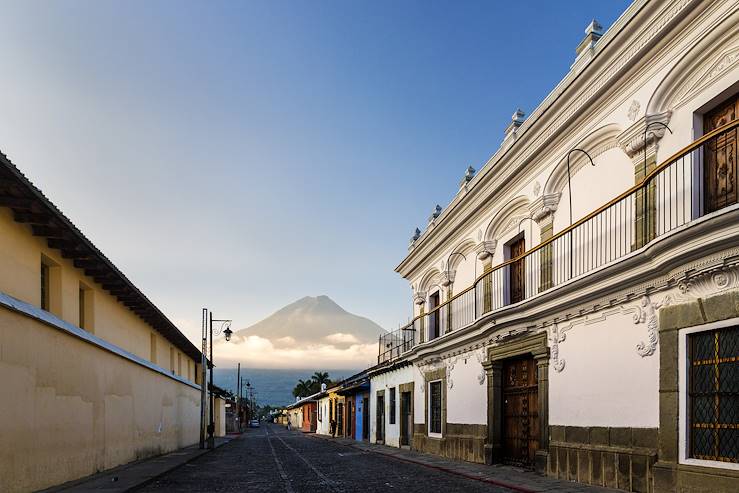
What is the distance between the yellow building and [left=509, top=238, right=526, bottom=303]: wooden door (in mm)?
9665

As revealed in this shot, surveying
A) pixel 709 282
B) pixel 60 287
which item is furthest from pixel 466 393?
pixel 60 287

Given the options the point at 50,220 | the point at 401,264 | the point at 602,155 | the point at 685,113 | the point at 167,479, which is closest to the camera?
the point at 685,113

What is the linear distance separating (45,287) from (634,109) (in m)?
11.6

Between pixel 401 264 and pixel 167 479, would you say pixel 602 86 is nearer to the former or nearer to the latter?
pixel 167 479

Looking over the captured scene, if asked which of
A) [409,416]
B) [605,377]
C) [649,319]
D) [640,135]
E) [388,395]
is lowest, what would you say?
[409,416]

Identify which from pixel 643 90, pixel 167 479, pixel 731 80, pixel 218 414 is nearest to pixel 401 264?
pixel 167 479

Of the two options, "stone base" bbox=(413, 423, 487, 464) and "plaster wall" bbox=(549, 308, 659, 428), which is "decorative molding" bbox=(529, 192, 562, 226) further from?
"stone base" bbox=(413, 423, 487, 464)

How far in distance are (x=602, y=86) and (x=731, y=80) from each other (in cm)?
307

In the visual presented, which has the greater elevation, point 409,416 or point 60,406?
point 60,406

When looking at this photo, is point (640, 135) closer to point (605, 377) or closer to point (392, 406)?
point (605, 377)

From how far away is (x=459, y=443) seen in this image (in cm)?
1962

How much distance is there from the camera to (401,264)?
93.6 feet

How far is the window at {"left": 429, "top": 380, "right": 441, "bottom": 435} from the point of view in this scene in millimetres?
22484

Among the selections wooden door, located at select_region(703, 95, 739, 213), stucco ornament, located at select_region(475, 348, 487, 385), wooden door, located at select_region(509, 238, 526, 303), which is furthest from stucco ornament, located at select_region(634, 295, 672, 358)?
stucco ornament, located at select_region(475, 348, 487, 385)
